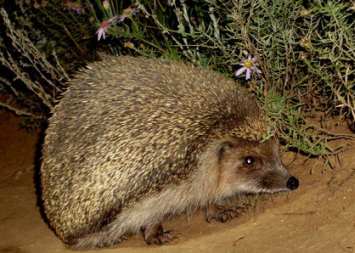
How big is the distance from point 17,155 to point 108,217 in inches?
137

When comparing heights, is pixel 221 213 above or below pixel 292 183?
below

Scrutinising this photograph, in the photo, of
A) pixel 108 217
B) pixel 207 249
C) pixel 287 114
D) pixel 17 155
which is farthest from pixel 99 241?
pixel 17 155

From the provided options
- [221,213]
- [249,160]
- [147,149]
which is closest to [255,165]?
[249,160]

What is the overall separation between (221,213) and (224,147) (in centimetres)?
70

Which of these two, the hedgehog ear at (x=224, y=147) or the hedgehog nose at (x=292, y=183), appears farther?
the hedgehog ear at (x=224, y=147)

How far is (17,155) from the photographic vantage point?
27.6 ft

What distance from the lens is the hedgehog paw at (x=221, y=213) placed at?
5.62m

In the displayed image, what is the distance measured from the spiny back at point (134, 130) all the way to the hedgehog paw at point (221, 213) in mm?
666

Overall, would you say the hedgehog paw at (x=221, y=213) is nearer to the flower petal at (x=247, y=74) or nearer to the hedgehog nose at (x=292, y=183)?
the hedgehog nose at (x=292, y=183)

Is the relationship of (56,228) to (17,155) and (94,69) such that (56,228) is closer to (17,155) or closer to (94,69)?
(94,69)

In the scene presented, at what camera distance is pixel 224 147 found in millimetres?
5297

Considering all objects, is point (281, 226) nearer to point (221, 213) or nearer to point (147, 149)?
point (221, 213)

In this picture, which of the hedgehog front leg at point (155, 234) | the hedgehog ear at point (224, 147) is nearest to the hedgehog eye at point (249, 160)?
the hedgehog ear at point (224, 147)

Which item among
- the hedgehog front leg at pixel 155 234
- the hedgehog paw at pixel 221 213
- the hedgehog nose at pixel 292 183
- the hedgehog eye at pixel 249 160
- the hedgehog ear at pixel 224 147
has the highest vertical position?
the hedgehog ear at pixel 224 147
